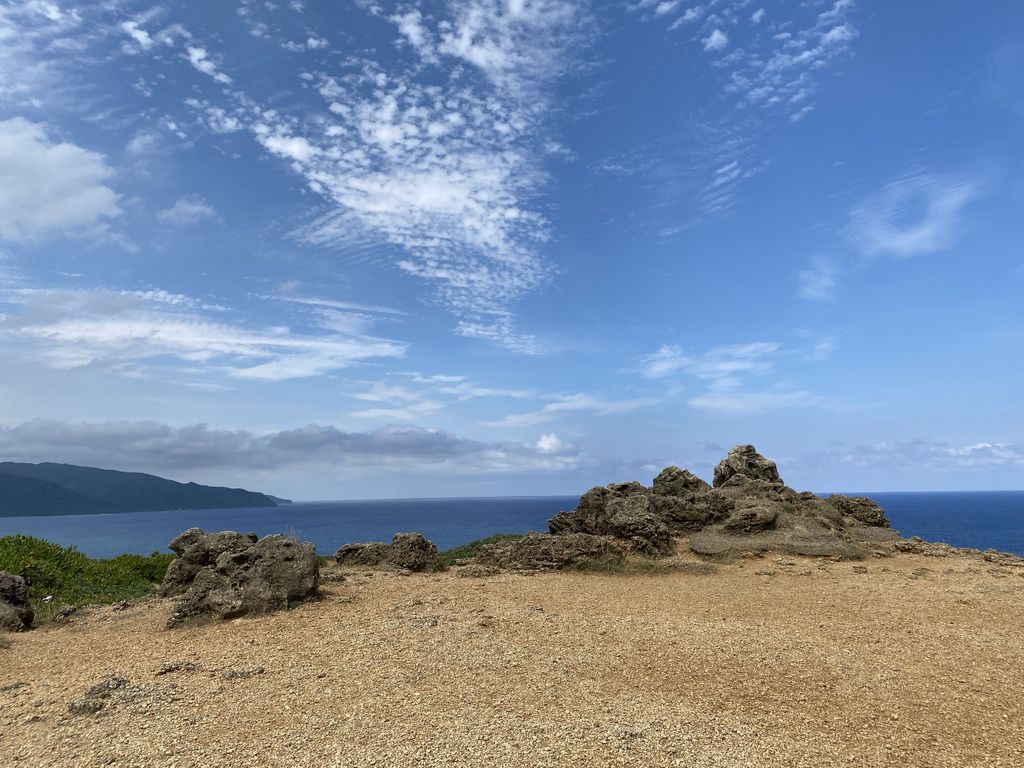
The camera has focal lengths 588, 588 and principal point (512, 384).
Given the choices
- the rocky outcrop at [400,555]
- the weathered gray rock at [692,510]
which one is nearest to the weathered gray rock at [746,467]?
the weathered gray rock at [692,510]

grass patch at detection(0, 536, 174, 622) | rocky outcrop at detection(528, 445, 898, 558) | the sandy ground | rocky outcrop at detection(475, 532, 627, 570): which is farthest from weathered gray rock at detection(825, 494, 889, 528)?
grass patch at detection(0, 536, 174, 622)

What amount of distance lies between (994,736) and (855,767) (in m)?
2.31

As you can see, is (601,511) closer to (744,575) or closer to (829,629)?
(744,575)

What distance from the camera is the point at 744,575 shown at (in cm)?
1839

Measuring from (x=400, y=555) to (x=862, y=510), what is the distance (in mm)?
21324

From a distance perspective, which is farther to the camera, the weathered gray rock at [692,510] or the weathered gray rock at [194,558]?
the weathered gray rock at [692,510]

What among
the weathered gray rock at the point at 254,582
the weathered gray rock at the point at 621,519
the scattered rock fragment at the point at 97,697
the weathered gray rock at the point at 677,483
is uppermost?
the weathered gray rock at the point at 677,483

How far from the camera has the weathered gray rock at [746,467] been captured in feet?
96.9

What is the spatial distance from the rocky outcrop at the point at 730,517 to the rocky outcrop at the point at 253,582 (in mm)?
9857

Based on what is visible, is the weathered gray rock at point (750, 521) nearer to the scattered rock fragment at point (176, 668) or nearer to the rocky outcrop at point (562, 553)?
the rocky outcrop at point (562, 553)

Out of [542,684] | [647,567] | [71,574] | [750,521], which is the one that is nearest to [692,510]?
[750,521]

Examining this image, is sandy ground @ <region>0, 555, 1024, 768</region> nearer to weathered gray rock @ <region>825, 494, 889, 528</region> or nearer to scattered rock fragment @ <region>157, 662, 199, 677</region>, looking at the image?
scattered rock fragment @ <region>157, 662, 199, 677</region>

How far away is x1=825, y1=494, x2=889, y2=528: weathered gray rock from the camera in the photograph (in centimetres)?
2716

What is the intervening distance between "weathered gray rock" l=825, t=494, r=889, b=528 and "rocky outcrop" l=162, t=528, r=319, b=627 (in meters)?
23.7
